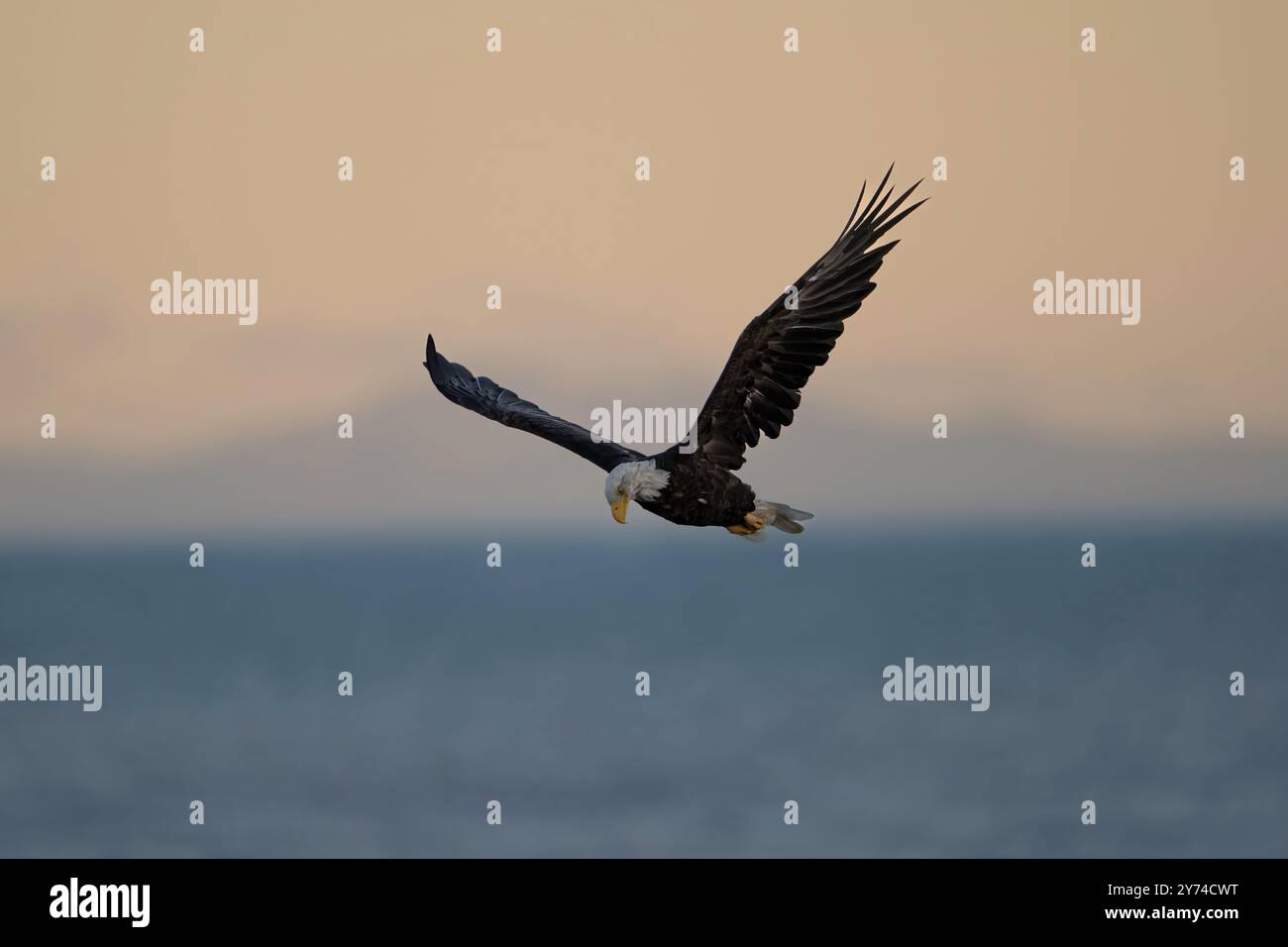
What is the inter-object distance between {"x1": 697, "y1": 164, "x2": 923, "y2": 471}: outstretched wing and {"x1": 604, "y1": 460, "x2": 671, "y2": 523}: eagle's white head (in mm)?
546

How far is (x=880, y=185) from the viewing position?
15016mm

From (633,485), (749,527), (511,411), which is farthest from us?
(511,411)

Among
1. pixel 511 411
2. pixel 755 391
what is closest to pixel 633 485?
pixel 755 391

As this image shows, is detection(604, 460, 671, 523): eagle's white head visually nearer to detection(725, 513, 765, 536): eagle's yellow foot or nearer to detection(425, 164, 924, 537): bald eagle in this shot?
detection(425, 164, 924, 537): bald eagle

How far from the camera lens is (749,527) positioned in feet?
52.3

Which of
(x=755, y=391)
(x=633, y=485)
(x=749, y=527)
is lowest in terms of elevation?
Result: (x=749, y=527)

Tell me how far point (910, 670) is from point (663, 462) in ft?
17.4

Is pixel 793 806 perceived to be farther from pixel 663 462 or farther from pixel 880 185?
pixel 880 185

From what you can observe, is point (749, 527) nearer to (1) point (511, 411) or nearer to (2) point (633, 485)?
(2) point (633, 485)

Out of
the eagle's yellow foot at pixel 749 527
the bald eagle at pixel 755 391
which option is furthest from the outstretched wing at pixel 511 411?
the eagle's yellow foot at pixel 749 527

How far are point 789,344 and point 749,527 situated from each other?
5.25 ft

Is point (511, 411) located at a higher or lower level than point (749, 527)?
higher
